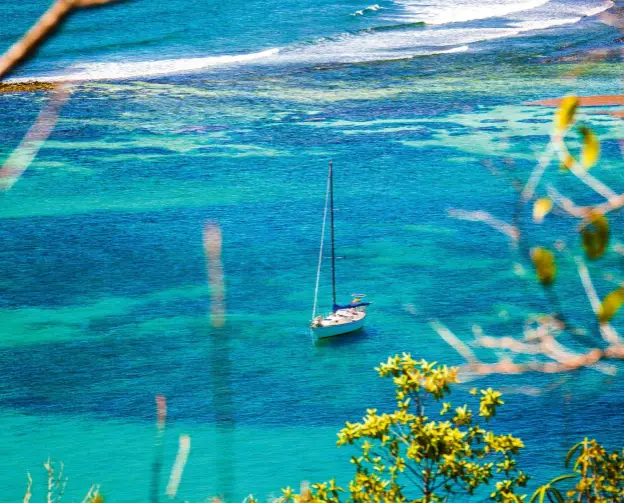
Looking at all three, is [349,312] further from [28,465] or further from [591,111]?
[591,111]

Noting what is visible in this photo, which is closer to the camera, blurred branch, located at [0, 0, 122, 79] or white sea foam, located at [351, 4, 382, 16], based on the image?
blurred branch, located at [0, 0, 122, 79]

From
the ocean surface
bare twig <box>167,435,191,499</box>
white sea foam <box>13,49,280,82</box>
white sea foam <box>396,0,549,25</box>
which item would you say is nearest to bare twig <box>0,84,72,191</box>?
the ocean surface

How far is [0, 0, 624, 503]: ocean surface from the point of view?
51.4 ft

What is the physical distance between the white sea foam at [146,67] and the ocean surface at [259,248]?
0.18 metres

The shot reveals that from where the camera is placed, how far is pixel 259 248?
72.7ft

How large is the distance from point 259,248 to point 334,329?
4204mm

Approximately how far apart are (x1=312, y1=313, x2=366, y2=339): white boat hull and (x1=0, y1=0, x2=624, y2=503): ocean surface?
0.21m

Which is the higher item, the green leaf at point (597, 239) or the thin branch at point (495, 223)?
the green leaf at point (597, 239)

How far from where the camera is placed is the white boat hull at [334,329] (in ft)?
60.8

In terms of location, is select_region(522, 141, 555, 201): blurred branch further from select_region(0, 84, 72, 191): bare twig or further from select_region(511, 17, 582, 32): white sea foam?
select_region(511, 17, 582, 32): white sea foam

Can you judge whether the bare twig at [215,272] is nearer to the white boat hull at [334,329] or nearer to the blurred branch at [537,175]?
the white boat hull at [334,329]

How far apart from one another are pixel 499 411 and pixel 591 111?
16.9 m

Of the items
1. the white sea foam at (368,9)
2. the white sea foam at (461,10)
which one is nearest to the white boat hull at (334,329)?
the white sea foam at (461,10)

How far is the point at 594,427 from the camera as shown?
15703 mm
